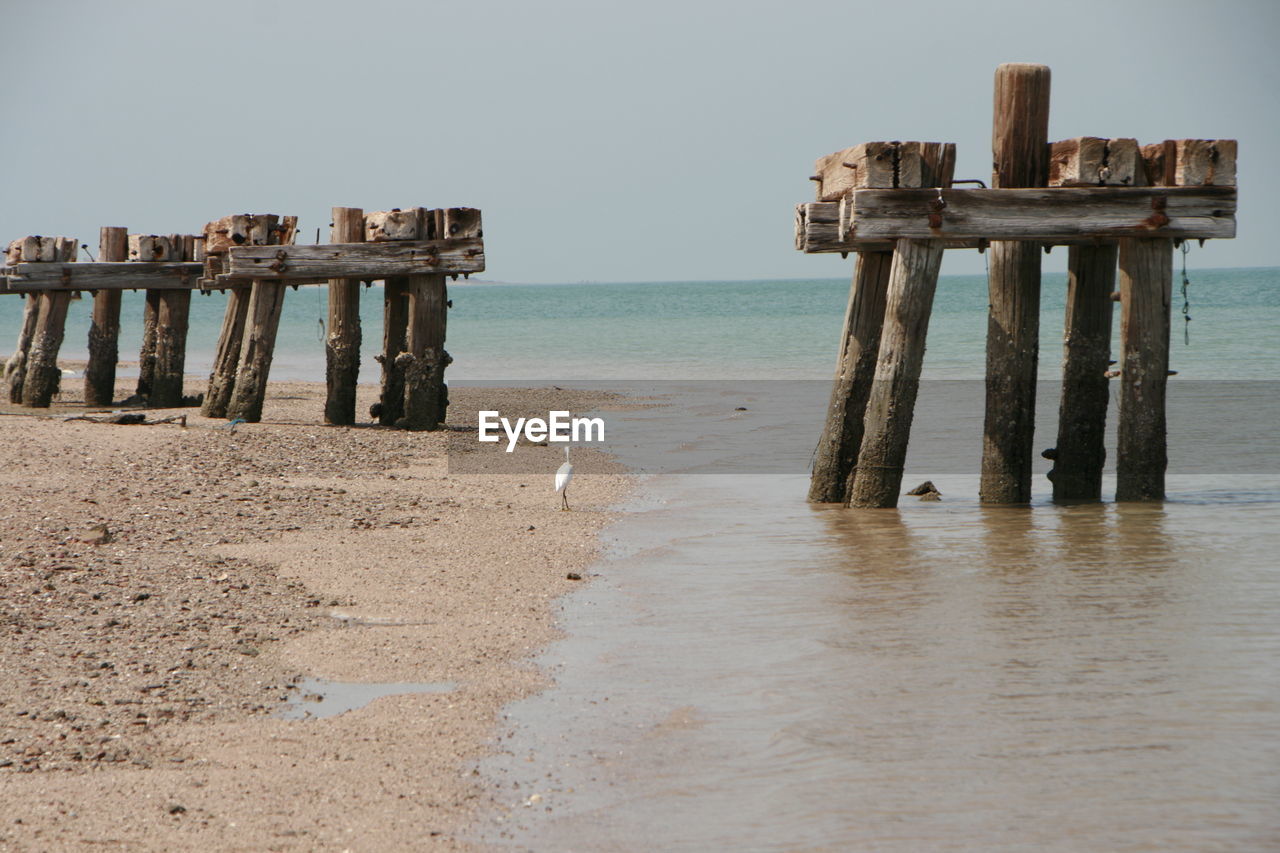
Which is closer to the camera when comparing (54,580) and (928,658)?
(928,658)

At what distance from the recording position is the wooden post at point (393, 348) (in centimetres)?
1483

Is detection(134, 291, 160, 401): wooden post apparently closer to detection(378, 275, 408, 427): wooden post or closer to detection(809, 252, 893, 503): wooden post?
detection(378, 275, 408, 427): wooden post

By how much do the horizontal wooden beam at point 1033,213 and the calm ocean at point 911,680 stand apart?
216 cm

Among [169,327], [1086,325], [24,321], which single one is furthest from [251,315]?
[1086,325]

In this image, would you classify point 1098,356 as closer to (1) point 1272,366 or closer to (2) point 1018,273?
(2) point 1018,273

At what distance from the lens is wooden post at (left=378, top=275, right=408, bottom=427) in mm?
14828

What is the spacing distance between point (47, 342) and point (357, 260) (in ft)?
22.8

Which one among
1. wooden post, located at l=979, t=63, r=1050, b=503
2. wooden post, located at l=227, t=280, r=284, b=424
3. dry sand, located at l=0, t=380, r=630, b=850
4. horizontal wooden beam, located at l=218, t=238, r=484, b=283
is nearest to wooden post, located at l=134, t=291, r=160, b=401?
wooden post, located at l=227, t=280, r=284, b=424

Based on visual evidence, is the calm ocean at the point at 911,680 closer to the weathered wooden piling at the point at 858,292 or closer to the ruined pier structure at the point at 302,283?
the weathered wooden piling at the point at 858,292

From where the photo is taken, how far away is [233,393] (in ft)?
49.6

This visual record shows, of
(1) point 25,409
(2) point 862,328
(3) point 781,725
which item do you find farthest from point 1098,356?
(1) point 25,409

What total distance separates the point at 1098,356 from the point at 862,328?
179 centimetres

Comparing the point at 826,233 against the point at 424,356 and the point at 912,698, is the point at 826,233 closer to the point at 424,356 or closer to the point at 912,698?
the point at 912,698

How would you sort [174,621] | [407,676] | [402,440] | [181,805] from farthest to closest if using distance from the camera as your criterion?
[402,440]
[174,621]
[407,676]
[181,805]
